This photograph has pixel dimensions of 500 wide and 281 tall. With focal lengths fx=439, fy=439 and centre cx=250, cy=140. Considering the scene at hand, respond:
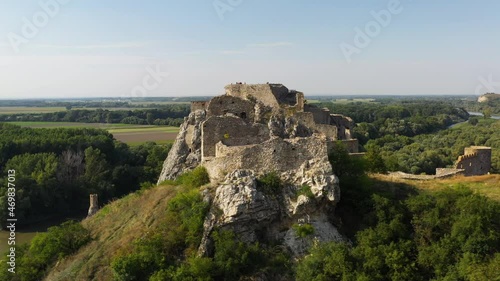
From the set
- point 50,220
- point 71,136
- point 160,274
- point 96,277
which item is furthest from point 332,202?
point 71,136

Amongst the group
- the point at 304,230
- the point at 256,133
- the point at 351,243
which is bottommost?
the point at 351,243

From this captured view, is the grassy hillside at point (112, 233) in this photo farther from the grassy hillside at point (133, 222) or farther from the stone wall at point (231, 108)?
the stone wall at point (231, 108)

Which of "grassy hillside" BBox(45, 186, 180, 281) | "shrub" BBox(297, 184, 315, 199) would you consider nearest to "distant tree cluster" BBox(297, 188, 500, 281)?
"shrub" BBox(297, 184, 315, 199)

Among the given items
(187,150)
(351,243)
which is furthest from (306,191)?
(187,150)

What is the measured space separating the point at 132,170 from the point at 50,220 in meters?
11.4

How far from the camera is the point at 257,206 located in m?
18.4

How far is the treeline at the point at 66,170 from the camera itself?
44.7 metres

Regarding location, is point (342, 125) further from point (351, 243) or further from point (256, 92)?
point (351, 243)

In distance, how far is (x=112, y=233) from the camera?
21500 mm

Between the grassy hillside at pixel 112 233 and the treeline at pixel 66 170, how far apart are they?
22.8 meters

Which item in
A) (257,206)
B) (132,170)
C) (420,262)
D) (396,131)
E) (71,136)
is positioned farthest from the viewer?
(396,131)

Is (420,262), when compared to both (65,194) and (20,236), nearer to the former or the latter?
(20,236)

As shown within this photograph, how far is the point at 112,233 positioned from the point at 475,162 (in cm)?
2195

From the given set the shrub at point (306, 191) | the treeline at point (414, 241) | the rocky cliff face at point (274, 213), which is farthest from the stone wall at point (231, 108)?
the treeline at point (414, 241)
